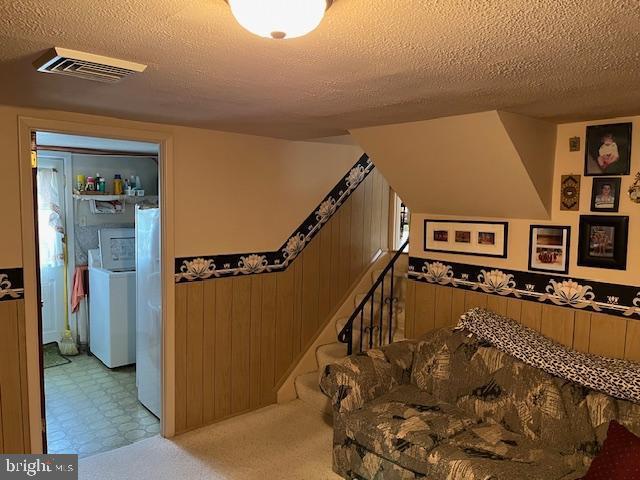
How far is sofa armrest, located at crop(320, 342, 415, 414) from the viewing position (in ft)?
9.25

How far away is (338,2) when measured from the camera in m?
1.19

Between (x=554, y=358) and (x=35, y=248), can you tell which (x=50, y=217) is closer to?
(x=35, y=248)

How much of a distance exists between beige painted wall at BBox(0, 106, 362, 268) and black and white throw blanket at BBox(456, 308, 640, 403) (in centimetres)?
168

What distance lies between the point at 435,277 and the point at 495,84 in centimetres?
189

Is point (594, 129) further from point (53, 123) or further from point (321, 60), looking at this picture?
point (53, 123)

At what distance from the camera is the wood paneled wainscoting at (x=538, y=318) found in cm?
263

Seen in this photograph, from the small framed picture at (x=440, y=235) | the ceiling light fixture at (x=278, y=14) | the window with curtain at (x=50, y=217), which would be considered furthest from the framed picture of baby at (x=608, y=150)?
the window with curtain at (x=50, y=217)

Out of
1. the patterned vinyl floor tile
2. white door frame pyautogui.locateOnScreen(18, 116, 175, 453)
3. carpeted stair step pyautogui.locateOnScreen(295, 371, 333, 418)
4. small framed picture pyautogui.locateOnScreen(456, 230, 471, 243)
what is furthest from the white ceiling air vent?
carpeted stair step pyautogui.locateOnScreen(295, 371, 333, 418)

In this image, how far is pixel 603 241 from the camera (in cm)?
270

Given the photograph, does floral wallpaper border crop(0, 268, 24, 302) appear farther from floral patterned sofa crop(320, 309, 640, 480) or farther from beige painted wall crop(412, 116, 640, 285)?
beige painted wall crop(412, 116, 640, 285)

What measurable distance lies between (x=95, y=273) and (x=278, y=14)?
4524 millimetres

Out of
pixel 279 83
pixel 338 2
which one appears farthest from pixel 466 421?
pixel 338 2

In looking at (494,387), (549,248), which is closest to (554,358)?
(494,387)

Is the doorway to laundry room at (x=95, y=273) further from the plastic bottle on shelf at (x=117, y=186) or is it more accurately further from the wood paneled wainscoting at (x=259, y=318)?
the wood paneled wainscoting at (x=259, y=318)
